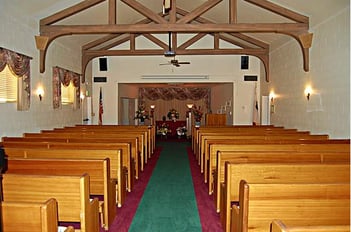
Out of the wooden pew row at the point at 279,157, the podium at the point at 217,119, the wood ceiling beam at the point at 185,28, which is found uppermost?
the wood ceiling beam at the point at 185,28

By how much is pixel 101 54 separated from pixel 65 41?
1739 millimetres

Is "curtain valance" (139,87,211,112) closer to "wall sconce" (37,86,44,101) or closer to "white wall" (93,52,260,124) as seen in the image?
"white wall" (93,52,260,124)

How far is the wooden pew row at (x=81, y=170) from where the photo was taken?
3184mm

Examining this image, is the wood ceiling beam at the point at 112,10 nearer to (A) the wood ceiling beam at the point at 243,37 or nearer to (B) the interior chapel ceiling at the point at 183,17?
(B) the interior chapel ceiling at the point at 183,17

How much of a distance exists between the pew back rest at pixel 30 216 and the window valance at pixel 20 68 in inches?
167

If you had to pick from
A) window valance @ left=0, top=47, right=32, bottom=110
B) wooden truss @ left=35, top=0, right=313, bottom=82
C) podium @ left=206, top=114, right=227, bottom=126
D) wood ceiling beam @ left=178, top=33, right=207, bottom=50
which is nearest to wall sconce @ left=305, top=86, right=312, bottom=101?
wooden truss @ left=35, top=0, right=313, bottom=82

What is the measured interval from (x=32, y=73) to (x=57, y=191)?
4967mm

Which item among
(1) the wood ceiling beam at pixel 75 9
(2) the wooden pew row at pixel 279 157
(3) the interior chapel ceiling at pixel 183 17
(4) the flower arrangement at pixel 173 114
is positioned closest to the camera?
(2) the wooden pew row at pixel 279 157

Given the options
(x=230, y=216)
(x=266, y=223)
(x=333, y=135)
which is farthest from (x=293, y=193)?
(x=333, y=135)

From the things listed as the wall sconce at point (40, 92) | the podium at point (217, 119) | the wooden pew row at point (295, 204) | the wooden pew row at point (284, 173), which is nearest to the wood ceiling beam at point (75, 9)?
the wall sconce at point (40, 92)

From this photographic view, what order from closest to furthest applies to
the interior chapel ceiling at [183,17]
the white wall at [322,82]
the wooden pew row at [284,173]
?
the wooden pew row at [284,173], the white wall at [322,82], the interior chapel ceiling at [183,17]

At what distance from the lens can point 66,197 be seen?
8.23ft

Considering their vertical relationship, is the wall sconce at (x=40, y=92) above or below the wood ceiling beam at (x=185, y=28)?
below

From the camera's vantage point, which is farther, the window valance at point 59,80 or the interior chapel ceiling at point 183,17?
the window valance at point 59,80
